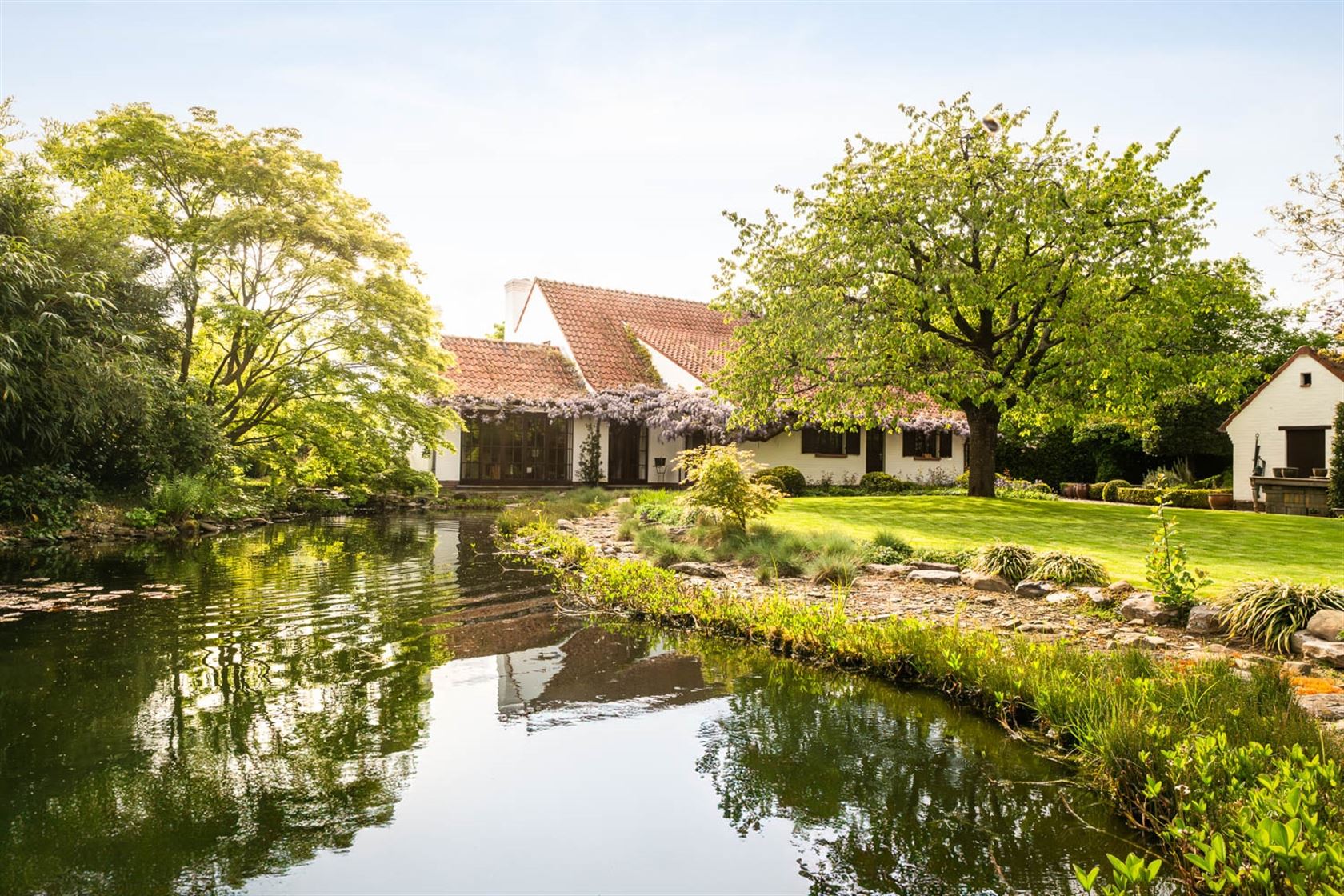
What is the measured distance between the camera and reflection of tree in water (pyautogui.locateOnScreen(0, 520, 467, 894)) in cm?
331

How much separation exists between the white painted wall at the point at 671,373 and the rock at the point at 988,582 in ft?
51.5

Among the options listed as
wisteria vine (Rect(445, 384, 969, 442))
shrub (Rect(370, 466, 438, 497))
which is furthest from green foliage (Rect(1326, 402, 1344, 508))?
shrub (Rect(370, 466, 438, 497))

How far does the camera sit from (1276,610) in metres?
6.24

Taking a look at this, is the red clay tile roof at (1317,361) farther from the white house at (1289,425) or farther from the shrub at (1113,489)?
the shrub at (1113,489)

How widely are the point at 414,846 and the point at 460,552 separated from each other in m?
9.41

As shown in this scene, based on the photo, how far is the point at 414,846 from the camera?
3.46 m

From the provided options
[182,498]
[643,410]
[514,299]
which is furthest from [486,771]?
[514,299]

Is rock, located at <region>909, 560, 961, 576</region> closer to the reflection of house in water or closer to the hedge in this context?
the reflection of house in water

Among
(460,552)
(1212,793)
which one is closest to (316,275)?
(460,552)

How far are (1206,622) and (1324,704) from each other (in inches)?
76.2

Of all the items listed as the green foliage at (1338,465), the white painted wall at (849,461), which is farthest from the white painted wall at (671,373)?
the green foliage at (1338,465)

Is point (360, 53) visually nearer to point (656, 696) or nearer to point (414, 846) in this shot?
point (656, 696)

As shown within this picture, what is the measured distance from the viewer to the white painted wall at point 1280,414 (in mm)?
21766

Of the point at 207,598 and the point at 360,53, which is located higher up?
the point at 360,53
